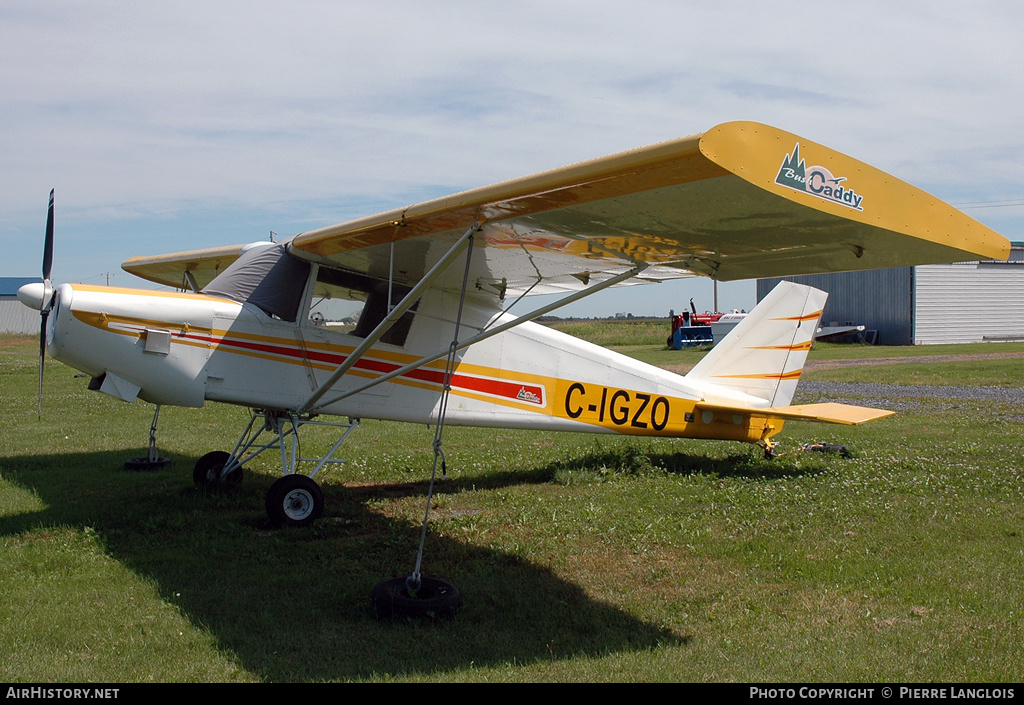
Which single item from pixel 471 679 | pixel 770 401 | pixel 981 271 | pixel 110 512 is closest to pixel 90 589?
pixel 110 512

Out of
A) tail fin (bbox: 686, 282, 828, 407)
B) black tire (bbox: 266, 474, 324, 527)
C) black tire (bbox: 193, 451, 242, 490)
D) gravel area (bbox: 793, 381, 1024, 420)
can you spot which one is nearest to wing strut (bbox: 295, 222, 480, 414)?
black tire (bbox: 266, 474, 324, 527)

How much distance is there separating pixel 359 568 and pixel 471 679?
1963mm

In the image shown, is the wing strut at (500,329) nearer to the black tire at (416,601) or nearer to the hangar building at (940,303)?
the black tire at (416,601)

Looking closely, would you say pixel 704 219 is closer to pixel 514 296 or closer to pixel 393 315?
pixel 393 315

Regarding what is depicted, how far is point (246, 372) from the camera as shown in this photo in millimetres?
6656

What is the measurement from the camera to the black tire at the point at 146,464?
907 cm

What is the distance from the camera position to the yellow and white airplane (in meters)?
3.71

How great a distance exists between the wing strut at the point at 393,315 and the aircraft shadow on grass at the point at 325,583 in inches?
46.6

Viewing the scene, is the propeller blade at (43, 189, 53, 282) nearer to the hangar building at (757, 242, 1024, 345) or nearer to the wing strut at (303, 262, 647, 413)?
the wing strut at (303, 262, 647, 413)

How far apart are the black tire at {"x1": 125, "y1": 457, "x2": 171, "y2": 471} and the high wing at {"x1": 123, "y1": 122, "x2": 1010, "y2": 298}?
4642 millimetres

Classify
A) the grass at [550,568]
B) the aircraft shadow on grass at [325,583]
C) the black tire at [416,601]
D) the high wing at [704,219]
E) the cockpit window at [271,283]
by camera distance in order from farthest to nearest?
1. the cockpit window at [271,283]
2. the black tire at [416,601]
3. the aircraft shadow on grass at [325,583]
4. the grass at [550,568]
5. the high wing at [704,219]

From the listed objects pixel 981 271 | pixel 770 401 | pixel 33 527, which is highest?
pixel 981 271

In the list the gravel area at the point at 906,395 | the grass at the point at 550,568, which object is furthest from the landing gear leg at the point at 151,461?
the gravel area at the point at 906,395
